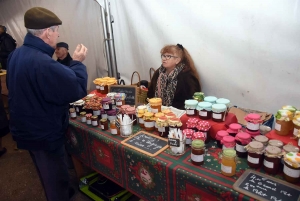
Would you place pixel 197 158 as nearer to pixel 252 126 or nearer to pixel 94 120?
pixel 252 126

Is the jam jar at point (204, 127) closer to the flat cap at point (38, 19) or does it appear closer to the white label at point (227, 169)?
the white label at point (227, 169)

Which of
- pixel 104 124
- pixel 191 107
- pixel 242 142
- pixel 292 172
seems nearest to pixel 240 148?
pixel 242 142

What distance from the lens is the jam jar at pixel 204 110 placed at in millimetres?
1511

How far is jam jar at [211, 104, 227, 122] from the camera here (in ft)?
4.80

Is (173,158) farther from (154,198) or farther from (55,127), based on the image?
(55,127)

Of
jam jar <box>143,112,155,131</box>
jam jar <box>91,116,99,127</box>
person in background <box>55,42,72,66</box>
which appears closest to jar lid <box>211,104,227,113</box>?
jam jar <box>143,112,155,131</box>

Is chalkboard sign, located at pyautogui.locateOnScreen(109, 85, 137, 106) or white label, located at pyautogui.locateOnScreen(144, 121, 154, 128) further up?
chalkboard sign, located at pyautogui.locateOnScreen(109, 85, 137, 106)

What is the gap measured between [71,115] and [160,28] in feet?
4.10

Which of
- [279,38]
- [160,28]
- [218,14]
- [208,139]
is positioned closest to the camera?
[208,139]

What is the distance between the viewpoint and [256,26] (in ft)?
6.18

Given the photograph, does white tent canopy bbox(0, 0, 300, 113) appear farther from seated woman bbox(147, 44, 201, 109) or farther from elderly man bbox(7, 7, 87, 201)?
elderly man bbox(7, 7, 87, 201)

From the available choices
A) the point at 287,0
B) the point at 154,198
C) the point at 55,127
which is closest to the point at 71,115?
the point at 55,127

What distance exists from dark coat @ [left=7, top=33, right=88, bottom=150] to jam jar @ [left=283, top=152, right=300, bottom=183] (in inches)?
48.1

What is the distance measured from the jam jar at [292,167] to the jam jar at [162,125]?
0.71 meters
